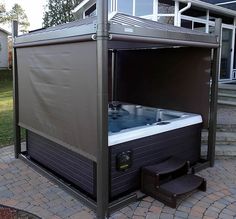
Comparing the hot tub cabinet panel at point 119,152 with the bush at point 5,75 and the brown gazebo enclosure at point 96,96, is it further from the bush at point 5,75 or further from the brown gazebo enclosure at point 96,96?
the bush at point 5,75

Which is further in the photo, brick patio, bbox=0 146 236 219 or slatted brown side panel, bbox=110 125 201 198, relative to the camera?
slatted brown side panel, bbox=110 125 201 198

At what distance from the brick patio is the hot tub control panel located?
0.42m

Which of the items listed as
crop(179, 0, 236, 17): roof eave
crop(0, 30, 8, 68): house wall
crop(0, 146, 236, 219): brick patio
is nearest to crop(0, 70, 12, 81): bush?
crop(0, 30, 8, 68): house wall

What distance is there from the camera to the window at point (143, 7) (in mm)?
8709

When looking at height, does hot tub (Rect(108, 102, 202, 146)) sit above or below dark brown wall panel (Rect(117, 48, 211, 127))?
below

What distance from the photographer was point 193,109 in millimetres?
4516

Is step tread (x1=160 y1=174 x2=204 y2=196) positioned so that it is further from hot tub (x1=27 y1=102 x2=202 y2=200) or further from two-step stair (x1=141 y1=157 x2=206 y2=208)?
hot tub (x1=27 y1=102 x2=202 y2=200)

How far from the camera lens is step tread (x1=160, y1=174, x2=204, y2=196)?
3.14 m

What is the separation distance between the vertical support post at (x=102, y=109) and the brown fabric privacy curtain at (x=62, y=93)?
84 millimetres

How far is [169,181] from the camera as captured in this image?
3.40m

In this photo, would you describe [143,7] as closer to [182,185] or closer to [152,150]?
[152,150]

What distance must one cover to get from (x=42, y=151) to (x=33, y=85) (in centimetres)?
99

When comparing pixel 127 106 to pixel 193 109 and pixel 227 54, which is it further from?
pixel 227 54

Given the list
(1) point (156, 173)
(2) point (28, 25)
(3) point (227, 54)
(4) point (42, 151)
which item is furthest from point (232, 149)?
(2) point (28, 25)
